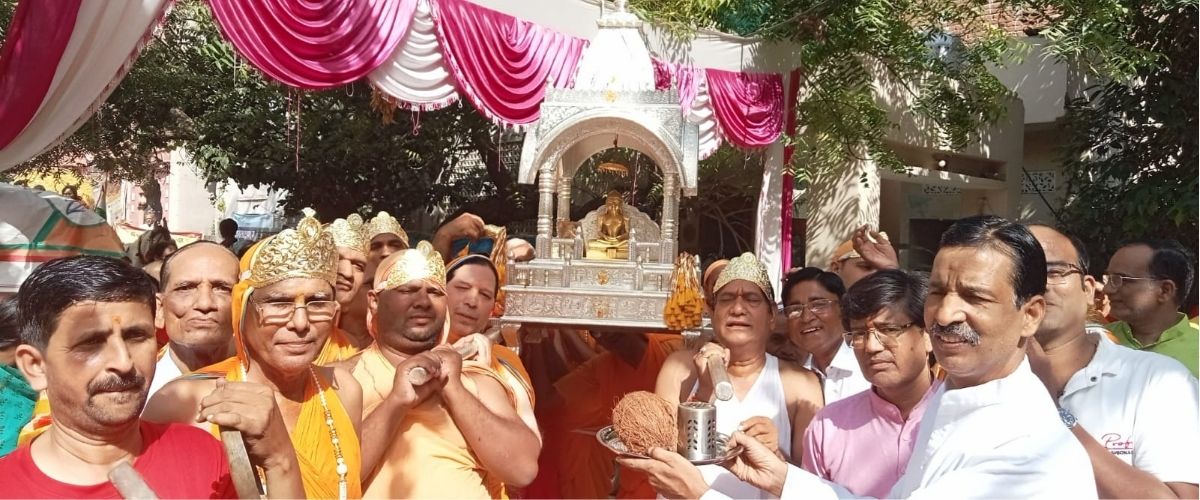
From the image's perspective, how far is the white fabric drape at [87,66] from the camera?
405cm

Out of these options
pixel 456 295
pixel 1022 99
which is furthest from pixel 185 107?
pixel 1022 99

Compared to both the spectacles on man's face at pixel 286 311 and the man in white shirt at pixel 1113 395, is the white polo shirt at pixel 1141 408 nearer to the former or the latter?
the man in white shirt at pixel 1113 395

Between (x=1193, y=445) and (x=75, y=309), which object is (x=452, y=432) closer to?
(x=75, y=309)

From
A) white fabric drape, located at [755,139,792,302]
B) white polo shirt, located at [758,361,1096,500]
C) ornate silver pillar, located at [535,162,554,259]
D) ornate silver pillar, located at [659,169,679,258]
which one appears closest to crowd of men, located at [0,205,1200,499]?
white polo shirt, located at [758,361,1096,500]

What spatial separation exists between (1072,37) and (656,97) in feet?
16.2

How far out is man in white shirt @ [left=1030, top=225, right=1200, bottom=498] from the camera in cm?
211

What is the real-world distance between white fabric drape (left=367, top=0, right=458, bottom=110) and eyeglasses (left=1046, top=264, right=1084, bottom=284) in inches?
159

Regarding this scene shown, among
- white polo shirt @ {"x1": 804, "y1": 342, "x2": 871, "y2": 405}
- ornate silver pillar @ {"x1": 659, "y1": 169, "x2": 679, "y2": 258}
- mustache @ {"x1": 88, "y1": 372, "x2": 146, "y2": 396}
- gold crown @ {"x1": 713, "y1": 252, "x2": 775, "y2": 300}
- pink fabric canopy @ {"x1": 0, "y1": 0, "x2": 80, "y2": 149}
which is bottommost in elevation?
white polo shirt @ {"x1": 804, "y1": 342, "x2": 871, "y2": 405}

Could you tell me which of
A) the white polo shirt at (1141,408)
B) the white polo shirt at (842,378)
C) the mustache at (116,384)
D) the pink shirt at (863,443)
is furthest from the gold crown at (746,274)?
the mustache at (116,384)

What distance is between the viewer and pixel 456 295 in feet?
10.9

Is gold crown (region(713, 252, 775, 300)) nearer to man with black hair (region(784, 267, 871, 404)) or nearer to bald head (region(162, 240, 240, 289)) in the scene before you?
man with black hair (region(784, 267, 871, 404))

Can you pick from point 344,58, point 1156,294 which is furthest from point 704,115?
point 1156,294

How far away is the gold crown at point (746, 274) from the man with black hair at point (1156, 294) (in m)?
1.35

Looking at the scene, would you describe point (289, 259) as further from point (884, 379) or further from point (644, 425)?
point (884, 379)
